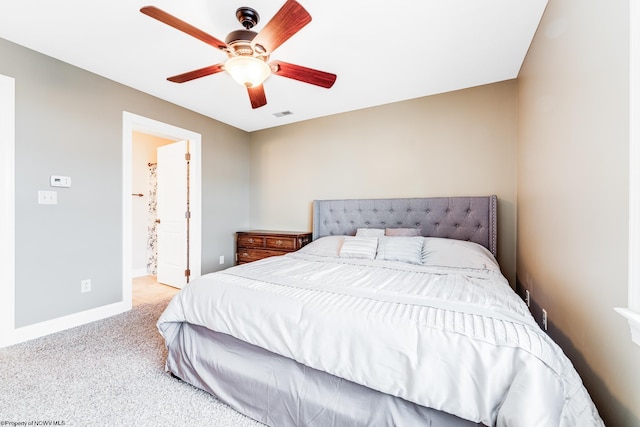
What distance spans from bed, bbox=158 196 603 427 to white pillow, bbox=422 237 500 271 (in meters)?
0.05

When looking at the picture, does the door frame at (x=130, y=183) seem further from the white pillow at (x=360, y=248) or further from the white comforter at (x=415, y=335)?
the white pillow at (x=360, y=248)

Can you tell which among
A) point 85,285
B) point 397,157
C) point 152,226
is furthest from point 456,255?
point 152,226

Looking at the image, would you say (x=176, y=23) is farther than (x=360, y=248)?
No

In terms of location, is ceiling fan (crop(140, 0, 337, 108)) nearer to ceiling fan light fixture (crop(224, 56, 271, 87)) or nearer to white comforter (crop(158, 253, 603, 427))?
ceiling fan light fixture (crop(224, 56, 271, 87))

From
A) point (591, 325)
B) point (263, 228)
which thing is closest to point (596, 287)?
point (591, 325)

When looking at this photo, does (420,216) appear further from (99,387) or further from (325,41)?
(99,387)

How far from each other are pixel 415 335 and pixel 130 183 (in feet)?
10.5

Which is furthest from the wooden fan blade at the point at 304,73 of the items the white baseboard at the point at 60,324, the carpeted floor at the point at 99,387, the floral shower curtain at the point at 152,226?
the floral shower curtain at the point at 152,226

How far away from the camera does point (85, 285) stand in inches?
101

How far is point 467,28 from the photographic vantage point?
191 centimetres

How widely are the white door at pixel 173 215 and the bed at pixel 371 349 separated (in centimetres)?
212

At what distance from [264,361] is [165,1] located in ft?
7.51

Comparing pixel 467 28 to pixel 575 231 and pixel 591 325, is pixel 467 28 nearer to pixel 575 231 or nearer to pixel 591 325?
pixel 575 231

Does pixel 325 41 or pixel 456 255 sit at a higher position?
pixel 325 41
